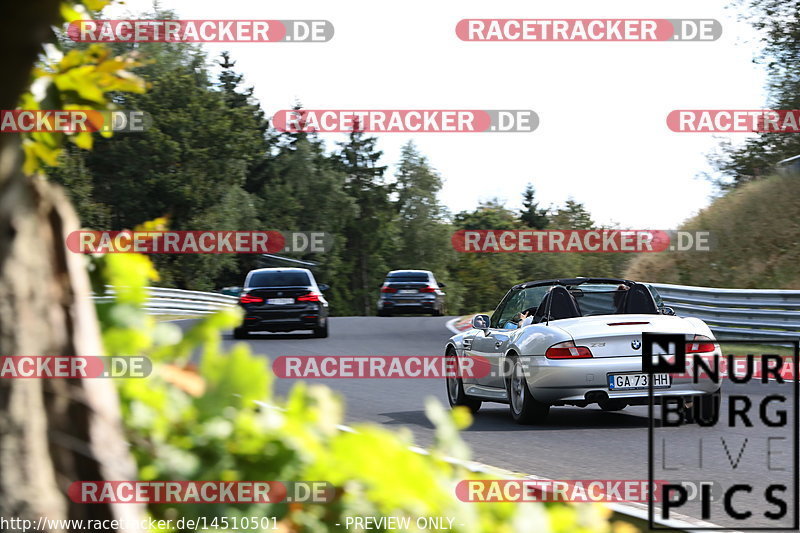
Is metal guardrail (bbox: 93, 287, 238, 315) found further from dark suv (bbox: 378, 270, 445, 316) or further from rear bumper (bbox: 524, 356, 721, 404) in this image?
rear bumper (bbox: 524, 356, 721, 404)

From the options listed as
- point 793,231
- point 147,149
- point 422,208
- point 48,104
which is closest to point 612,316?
point 48,104

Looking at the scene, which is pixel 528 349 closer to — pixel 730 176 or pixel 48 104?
pixel 48 104

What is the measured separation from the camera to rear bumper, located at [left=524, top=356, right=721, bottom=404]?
11.1m

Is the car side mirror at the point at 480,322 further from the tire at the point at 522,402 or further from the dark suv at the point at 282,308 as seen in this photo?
the dark suv at the point at 282,308

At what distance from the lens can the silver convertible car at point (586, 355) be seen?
437 inches

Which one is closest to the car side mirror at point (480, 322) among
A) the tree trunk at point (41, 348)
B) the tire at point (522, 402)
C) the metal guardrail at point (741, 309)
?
the tire at point (522, 402)

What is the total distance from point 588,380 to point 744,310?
12.9 m

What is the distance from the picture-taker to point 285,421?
7.41ft

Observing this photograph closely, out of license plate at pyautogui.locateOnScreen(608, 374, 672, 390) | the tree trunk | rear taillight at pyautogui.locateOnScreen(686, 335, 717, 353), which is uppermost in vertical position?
the tree trunk

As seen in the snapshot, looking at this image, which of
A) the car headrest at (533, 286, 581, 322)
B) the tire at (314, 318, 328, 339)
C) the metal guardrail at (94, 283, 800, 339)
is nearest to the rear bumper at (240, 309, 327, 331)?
the tire at (314, 318, 328, 339)

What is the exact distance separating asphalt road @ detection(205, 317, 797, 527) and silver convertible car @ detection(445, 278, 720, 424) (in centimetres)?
30

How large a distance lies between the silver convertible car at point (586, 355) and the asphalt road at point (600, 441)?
30 centimetres

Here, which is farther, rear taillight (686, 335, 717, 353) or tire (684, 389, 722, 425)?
tire (684, 389, 722, 425)

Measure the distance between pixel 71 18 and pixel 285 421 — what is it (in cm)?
143
